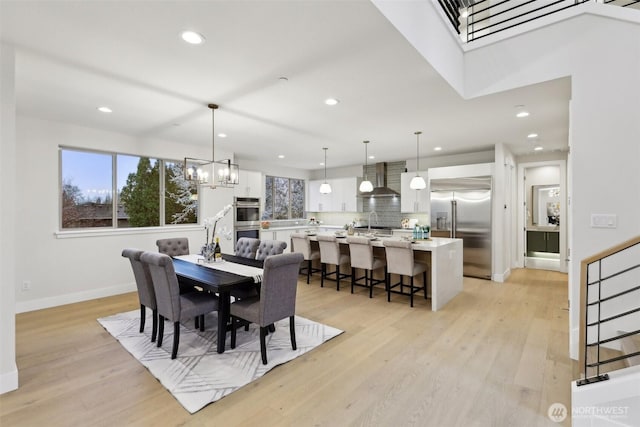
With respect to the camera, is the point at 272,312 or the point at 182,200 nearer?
the point at 272,312

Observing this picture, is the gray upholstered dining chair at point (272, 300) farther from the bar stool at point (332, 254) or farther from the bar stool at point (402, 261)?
the bar stool at point (332, 254)

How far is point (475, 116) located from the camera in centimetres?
399

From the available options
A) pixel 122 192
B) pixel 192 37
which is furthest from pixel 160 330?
pixel 122 192

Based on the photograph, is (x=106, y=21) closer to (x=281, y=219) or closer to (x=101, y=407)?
(x=101, y=407)

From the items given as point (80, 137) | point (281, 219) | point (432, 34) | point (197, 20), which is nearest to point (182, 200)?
point (80, 137)

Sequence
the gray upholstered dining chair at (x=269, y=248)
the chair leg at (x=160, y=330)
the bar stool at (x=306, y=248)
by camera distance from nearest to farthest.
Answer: the chair leg at (x=160, y=330) → the gray upholstered dining chair at (x=269, y=248) → the bar stool at (x=306, y=248)

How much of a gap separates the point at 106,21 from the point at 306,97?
1825 mm

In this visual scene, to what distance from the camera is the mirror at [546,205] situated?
25.0ft

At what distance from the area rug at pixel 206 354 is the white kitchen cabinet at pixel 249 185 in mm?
3494

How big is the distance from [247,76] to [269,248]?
7.33 feet

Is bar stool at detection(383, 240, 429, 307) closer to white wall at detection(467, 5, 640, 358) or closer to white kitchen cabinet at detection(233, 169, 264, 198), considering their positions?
white wall at detection(467, 5, 640, 358)

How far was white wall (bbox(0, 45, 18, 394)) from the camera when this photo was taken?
2270mm

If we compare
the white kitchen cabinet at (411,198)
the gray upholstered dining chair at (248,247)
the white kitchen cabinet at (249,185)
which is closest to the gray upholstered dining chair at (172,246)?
the gray upholstered dining chair at (248,247)

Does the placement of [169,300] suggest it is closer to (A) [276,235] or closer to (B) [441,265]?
(B) [441,265]
